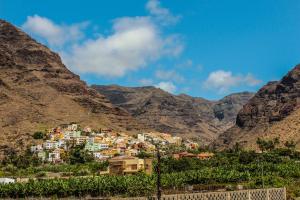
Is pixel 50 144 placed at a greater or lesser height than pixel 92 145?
lesser

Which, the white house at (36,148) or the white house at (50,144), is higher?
the white house at (50,144)

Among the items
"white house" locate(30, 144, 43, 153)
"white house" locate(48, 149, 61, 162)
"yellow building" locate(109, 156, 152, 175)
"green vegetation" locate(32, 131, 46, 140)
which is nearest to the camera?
"yellow building" locate(109, 156, 152, 175)

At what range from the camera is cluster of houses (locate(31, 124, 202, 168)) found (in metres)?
144

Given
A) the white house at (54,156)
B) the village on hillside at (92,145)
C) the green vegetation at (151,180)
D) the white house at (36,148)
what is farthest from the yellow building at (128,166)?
the white house at (36,148)

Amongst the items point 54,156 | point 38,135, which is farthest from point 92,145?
point 54,156

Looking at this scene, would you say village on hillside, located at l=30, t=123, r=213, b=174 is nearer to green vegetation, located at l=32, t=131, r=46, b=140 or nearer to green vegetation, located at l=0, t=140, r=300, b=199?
green vegetation, located at l=32, t=131, r=46, b=140

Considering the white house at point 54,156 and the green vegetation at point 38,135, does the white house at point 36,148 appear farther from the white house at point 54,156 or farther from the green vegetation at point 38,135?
the green vegetation at point 38,135

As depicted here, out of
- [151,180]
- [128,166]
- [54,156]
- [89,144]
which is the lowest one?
[151,180]

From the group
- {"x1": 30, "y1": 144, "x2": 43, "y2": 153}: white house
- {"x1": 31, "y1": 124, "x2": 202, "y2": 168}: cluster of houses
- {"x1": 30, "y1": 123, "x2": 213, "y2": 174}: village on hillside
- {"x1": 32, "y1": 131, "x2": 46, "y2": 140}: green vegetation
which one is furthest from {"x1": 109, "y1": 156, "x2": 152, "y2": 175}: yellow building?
{"x1": 32, "y1": 131, "x2": 46, "y2": 140}: green vegetation

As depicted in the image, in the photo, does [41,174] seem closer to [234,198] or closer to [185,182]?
[185,182]

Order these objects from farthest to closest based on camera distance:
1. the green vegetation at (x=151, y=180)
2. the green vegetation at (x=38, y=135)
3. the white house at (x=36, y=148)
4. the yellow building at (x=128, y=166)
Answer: the green vegetation at (x=38, y=135)
the white house at (x=36, y=148)
the yellow building at (x=128, y=166)
the green vegetation at (x=151, y=180)

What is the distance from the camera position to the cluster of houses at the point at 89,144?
143875mm

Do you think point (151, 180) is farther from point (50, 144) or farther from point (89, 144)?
point (89, 144)

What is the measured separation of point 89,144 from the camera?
160m
